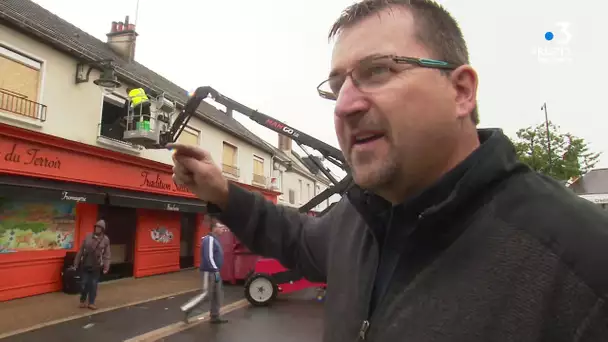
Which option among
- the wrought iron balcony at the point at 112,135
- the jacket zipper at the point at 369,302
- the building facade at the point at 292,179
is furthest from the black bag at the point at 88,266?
the building facade at the point at 292,179

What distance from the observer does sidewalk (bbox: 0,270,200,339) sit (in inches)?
294

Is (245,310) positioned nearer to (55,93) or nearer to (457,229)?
(55,93)

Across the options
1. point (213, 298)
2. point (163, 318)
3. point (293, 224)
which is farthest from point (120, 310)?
point (293, 224)

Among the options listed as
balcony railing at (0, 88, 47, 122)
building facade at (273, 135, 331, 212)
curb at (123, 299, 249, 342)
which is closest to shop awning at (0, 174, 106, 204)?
balcony railing at (0, 88, 47, 122)

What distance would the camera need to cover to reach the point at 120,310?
8664 millimetres

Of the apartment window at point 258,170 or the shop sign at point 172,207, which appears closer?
the shop sign at point 172,207

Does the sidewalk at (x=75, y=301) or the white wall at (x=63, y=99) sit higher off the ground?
the white wall at (x=63, y=99)

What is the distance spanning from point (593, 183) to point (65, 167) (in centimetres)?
2326

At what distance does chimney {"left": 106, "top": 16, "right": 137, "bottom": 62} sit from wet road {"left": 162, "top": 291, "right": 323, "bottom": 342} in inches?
481

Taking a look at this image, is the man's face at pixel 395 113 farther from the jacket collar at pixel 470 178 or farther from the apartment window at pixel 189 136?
the apartment window at pixel 189 136

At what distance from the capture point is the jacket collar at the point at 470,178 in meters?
0.96

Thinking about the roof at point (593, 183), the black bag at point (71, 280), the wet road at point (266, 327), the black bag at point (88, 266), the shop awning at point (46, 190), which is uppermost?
the roof at point (593, 183)

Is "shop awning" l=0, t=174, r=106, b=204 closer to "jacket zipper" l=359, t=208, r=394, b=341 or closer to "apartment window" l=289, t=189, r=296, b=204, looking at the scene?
"jacket zipper" l=359, t=208, r=394, b=341

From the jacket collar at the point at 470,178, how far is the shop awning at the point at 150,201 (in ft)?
33.7
